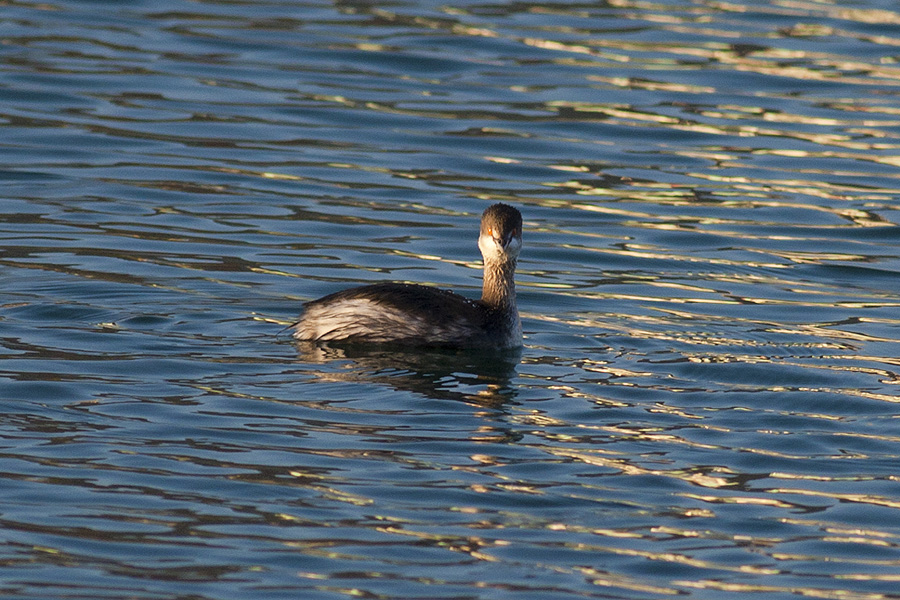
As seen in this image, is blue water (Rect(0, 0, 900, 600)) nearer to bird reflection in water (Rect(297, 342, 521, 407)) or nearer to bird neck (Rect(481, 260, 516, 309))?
bird reflection in water (Rect(297, 342, 521, 407))

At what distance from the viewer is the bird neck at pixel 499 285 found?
37.6 ft

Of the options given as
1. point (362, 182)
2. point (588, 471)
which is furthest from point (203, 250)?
point (588, 471)

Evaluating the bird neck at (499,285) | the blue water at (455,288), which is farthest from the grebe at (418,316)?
the blue water at (455,288)

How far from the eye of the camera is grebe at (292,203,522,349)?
11039mm

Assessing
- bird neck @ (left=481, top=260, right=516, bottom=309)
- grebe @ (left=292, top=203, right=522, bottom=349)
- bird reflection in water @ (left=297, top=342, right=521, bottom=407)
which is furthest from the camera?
bird neck @ (left=481, top=260, right=516, bottom=309)

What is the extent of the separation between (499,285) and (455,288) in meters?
1.62

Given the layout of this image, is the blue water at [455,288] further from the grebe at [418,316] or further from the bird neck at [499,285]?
the bird neck at [499,285]

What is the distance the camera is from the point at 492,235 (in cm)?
1152

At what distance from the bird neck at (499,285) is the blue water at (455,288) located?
0.41 m

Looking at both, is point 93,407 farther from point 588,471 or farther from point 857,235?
point 857,235

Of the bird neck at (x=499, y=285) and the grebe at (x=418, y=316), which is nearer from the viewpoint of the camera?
the grebe at (x=418, y=316)

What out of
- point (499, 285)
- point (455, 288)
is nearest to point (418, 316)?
point (499, 285)

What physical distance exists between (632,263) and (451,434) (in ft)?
16.5

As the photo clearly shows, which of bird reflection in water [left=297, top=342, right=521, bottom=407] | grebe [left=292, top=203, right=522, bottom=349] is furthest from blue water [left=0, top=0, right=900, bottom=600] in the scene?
grebe [left=292, top=203, right=522, bottom=349]
